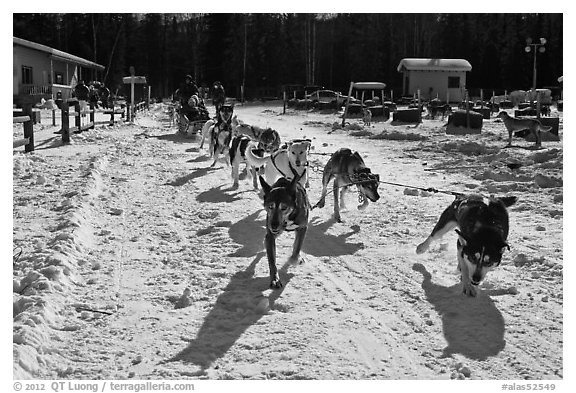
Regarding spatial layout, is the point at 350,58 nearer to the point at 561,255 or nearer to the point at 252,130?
the point at 252,130

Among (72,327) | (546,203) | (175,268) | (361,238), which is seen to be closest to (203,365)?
(72,327)

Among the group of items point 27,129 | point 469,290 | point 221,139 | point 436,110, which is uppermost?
point 436,110

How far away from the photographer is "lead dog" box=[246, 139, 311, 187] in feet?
26.9

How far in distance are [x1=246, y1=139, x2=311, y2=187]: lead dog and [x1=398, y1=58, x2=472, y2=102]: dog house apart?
3866 centimetres

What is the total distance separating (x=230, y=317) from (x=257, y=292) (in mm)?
579

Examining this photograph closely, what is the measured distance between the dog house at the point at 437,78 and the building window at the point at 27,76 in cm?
2577

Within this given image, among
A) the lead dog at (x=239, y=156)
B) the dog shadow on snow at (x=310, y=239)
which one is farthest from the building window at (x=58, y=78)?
the dog shadow on snow at (x=310, y=239)

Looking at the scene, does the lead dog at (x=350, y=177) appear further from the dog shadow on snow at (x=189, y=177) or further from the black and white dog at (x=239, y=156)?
the dog shadow on snow at (x=189, y=177)

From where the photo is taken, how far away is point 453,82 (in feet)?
154

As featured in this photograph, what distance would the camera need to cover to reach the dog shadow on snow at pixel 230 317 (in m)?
4.25

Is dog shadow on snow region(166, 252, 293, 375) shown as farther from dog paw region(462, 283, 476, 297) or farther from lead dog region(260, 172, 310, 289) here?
dog paw region(462, 283, 476, 297)

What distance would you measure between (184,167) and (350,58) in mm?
42697

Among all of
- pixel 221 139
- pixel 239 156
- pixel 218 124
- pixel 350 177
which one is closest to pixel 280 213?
pixel 350 177

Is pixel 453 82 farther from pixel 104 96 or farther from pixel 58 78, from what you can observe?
pixel 58 78
